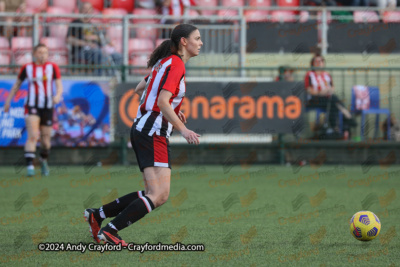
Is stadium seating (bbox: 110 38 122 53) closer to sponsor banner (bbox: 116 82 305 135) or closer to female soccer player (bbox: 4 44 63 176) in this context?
sponsor banner (bbox: 116 82 305 135)

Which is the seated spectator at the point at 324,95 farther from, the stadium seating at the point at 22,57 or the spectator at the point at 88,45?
the stadium seating at the point at 22,57

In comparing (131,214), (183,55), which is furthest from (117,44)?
(131,214)

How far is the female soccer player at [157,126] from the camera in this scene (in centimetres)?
535

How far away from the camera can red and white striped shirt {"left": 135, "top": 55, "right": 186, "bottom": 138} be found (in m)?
5.32

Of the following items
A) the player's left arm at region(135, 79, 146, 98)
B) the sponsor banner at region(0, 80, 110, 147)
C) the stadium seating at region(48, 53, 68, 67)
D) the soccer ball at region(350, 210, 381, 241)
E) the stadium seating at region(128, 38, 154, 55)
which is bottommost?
the sponsor banner at region(0, 80, 110, 147)

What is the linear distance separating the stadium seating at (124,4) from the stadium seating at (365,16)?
214 inches

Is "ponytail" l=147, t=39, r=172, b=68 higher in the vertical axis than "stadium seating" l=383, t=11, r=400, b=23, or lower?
higher

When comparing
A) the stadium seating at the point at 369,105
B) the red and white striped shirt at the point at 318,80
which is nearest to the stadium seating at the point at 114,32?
the red and white striped shirt at the point at 318,80

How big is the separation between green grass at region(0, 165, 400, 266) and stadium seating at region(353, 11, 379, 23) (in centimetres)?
476

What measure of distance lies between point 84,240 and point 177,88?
5.21 feet

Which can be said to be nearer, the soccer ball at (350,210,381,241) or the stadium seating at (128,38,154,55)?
the soccer ball at (350,210,381,241)

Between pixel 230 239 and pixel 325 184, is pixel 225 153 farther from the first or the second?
pixel 230 239

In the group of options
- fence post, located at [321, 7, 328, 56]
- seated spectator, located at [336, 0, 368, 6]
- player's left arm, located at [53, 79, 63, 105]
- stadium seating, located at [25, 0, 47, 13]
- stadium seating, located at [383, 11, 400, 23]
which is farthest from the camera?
seated spectator, located at [336, 0, 368, 6]

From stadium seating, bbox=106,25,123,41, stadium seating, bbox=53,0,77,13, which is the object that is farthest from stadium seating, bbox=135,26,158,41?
stadium seating, bbox=53,0,77,13
